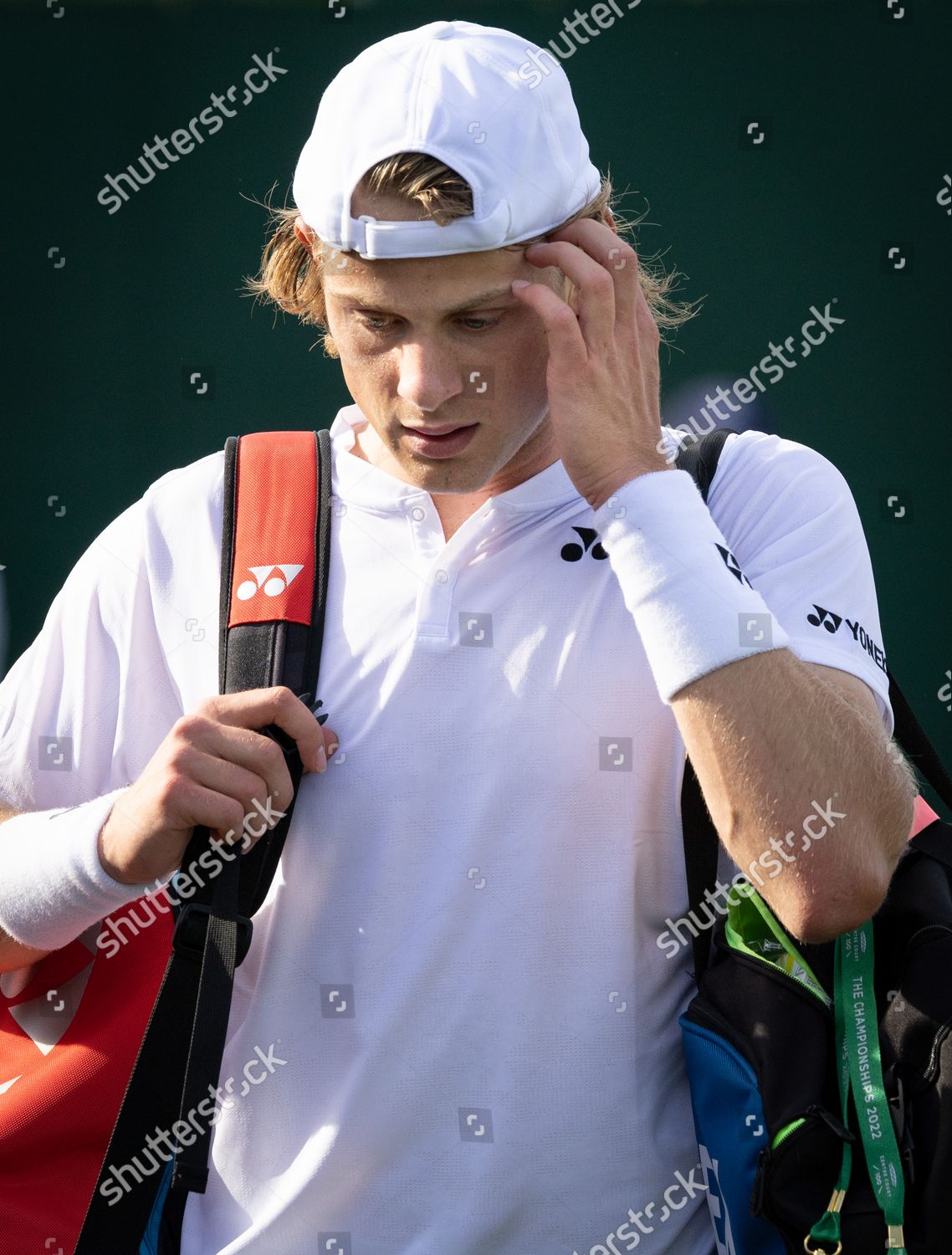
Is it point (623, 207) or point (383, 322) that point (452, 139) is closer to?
point (383, 322)

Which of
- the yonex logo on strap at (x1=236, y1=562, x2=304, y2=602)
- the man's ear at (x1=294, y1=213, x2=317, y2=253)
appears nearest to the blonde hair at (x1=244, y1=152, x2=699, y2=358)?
the man's ear at (x1=294, y1=213, x2=317, y2=253)

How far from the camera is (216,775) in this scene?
1585 mm

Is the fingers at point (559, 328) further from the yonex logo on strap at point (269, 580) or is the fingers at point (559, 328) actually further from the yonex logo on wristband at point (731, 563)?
the yonex logo on strap at point (269, 580)

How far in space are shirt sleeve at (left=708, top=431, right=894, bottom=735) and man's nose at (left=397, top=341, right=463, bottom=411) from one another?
13.4 inches

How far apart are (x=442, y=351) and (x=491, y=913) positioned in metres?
0.64

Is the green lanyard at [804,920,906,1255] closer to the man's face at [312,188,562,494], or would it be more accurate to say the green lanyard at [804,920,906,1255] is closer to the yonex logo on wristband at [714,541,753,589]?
the yonex logo on wristband at [714,541,753,589]

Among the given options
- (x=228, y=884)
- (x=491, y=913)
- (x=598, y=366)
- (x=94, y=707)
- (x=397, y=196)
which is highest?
(x=397, y=196)

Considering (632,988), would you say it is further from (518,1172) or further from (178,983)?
(178,983)

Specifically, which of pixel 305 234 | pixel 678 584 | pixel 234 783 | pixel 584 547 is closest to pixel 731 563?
pixel 678 584

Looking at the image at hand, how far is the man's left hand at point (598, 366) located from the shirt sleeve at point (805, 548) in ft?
0.48

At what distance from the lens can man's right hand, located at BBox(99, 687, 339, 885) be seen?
5.20 feet

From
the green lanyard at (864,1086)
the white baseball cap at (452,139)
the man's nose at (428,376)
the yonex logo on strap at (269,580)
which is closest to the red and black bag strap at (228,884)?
the yonex logo on strap at (269,580)

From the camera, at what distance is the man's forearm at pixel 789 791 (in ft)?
4.93

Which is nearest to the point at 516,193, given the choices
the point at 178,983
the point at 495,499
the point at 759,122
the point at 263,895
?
the point at 495,499
